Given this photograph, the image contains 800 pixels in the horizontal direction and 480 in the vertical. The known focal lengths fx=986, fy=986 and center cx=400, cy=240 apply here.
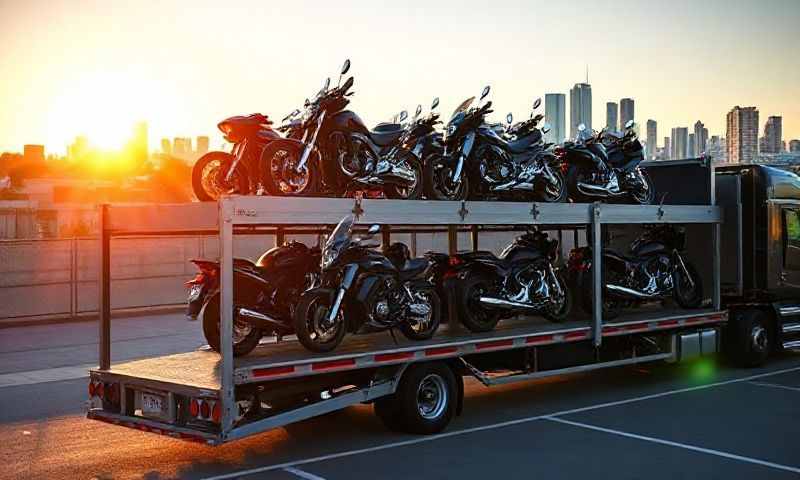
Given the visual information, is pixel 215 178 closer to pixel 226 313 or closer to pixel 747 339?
pixel 226 313

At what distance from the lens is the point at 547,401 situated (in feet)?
37.1

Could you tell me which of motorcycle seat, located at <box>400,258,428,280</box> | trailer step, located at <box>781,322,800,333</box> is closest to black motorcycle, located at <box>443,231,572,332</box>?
motorcycle seat, located at <box>400,258,428,280</box>

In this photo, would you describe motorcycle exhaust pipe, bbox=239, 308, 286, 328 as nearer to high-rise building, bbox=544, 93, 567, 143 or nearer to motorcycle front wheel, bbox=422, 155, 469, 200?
motorcycle front wheel, bbox=422, 155, 469, 200

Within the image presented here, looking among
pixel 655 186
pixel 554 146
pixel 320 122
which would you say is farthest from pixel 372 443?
pixel 655 186

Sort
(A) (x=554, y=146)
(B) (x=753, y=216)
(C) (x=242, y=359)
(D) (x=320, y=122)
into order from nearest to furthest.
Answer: (C) (x=242, y=359) < (D) (x=320, y=122) < (A) (x=554, y=146) < (B) (x=753, y=216)

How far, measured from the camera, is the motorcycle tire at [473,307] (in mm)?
10664

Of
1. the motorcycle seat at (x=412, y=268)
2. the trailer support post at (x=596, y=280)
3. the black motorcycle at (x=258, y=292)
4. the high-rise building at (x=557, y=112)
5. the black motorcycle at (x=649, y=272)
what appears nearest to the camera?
the black motorcycle at (x=258, y=292)

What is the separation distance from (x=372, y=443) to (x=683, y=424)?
3.19 m

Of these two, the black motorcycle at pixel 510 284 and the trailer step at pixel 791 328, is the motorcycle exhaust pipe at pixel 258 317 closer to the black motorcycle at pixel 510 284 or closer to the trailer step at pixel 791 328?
the black motorcycle at pixel 510 284

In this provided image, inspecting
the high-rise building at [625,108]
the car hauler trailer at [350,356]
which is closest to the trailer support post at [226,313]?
the car hauler trailer at [350,356]

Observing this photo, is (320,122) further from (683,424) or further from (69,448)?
(683,424)

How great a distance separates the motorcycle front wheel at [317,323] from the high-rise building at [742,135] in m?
22.7

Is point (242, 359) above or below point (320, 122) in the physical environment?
below

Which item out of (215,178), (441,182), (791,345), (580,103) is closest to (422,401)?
(441,182)
